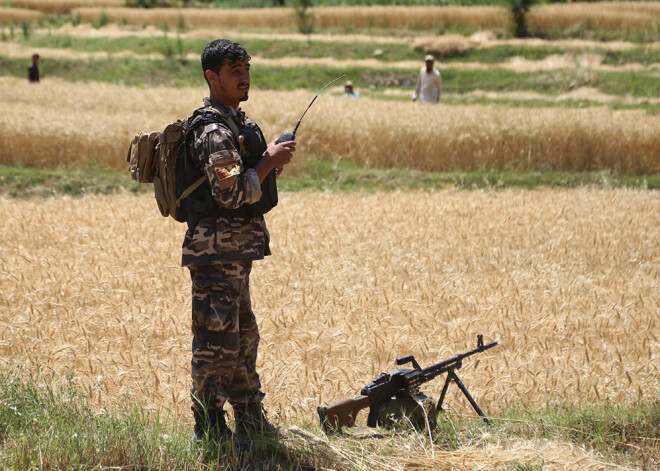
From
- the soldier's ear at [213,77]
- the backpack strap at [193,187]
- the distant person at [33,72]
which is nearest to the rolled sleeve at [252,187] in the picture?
the backpack strap at [193,187]

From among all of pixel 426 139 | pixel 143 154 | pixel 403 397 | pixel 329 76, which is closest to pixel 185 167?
pixel 143 154

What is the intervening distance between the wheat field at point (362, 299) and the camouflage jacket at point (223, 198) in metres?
1.11

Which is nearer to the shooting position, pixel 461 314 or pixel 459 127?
pixel 461 314

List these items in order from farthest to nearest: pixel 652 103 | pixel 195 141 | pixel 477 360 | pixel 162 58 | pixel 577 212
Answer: pixel 162 58 < pixel 652 103 < pixel 577 212 < pixel 477 360 < pixel 195 141

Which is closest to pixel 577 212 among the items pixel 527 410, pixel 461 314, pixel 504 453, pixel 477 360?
pixel 461 314

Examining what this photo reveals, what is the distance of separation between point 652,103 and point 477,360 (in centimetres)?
1963

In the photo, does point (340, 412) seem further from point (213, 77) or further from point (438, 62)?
point (438, 62)

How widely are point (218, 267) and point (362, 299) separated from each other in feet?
8.78

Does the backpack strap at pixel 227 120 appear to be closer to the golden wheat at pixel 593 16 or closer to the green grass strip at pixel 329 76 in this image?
the green grass strip at pixel 329 76

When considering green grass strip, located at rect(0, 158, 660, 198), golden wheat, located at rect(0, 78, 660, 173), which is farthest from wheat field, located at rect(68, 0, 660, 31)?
green grass strip, located at rect(0, 158, 660, 198)

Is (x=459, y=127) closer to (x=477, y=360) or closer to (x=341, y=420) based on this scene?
(x=477, y=360)

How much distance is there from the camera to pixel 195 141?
3.56m

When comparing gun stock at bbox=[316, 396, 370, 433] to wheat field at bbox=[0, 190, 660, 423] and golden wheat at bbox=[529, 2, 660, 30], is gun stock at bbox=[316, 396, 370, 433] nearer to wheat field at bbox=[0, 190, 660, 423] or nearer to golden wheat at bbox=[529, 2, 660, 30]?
wheat field at bbox=[0, 190, 660, 423]

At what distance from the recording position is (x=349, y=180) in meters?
12.4
